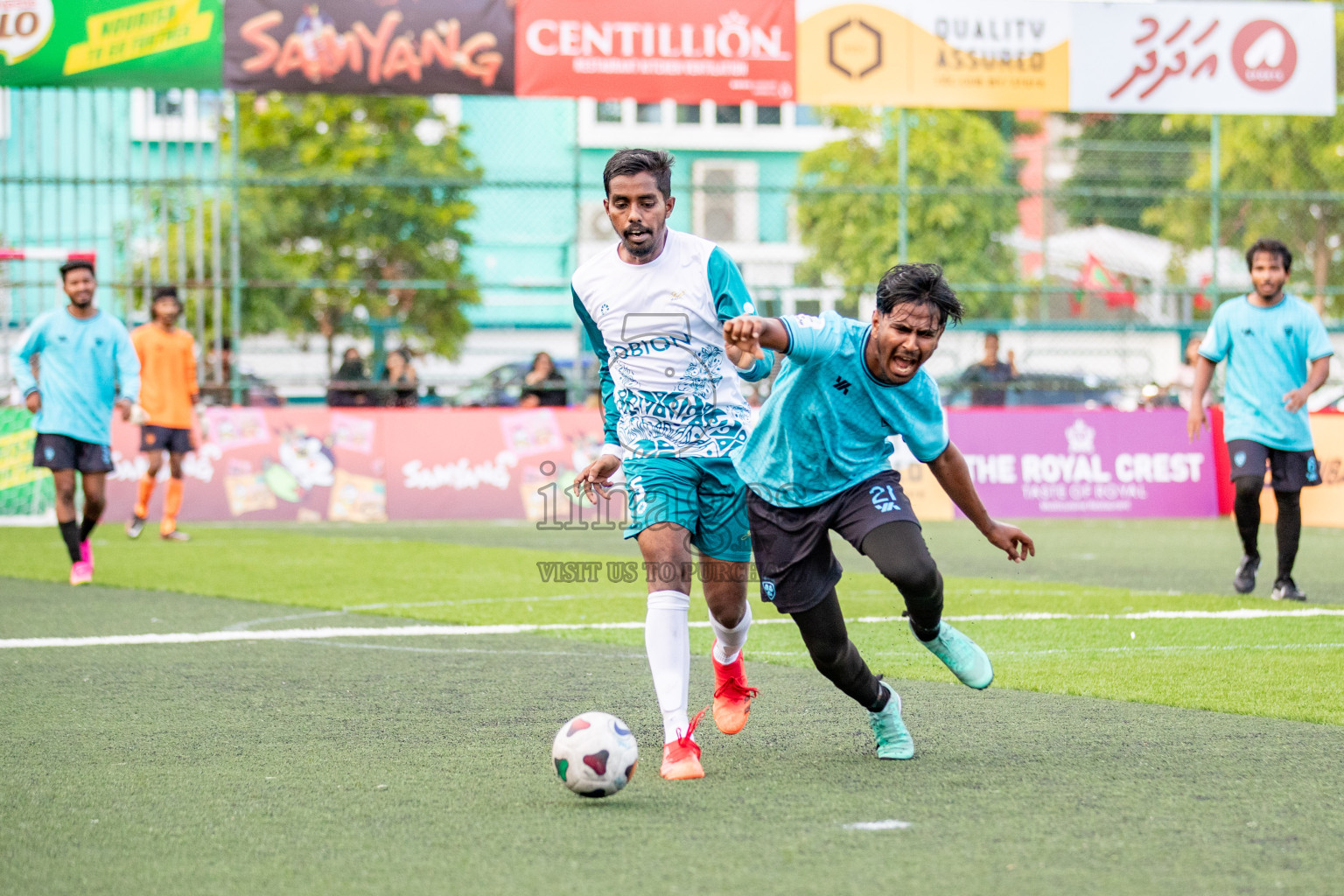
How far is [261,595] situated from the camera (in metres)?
9.55

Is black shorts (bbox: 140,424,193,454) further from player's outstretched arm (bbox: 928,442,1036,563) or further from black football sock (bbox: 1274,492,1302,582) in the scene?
player's outstretched arm (bbox: 928,442,1036,563)

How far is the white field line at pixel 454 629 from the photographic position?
762cm

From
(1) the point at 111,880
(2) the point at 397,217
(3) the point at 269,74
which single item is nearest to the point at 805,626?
(1) the point at 111,880

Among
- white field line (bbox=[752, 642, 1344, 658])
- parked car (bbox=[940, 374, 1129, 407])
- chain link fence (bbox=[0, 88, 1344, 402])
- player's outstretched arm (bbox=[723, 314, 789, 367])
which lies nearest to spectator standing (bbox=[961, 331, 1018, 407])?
parked car (bbox=[940, 374, 1129, 407])

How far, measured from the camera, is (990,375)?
1759cm

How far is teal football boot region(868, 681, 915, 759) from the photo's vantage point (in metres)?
4.82

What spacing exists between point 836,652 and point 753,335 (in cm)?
113

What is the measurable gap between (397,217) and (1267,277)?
55.1 ft

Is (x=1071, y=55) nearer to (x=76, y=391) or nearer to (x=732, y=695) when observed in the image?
(x=76, y=391)

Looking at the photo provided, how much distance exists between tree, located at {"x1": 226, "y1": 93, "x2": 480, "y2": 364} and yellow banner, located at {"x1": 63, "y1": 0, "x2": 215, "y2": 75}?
5464 millimetres

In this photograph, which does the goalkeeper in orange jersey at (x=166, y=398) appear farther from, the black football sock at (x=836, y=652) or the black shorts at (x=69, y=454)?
the black football sock at (x=836, y=652)

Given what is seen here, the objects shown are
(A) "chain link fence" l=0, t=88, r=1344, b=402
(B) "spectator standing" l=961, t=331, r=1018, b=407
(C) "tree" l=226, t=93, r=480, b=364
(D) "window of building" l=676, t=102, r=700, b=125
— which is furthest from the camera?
(D) "window of building" l=676, t=102, r=700, b=125

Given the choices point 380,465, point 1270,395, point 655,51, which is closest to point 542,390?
point 380,465

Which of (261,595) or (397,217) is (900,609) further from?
(397,217)
